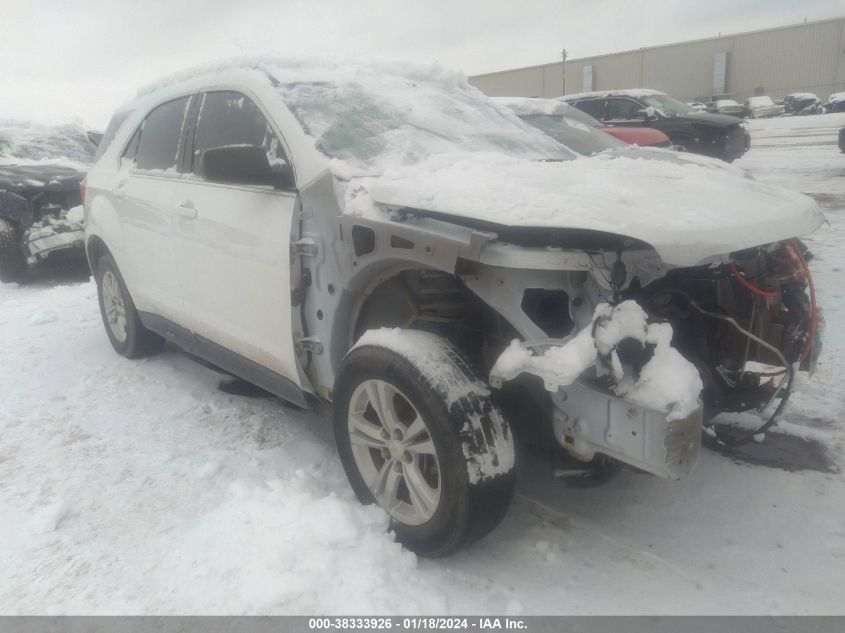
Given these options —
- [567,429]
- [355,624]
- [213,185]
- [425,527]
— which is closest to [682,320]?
[567,429]

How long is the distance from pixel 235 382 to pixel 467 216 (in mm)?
2615

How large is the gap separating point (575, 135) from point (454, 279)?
2527 mm

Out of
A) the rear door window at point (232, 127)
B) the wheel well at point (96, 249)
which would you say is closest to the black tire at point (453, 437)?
the rear door window at point (232, 127)

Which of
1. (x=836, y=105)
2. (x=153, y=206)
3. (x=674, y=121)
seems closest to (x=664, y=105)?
→ (x=674, y=121)

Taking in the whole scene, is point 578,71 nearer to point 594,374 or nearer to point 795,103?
point 795,103

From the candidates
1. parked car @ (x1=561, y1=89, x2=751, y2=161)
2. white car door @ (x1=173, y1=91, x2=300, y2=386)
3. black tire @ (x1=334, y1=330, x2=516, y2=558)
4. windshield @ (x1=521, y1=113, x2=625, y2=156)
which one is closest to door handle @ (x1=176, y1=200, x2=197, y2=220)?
white car door @ (x1=173, y1=91, x2=300, y2=386)

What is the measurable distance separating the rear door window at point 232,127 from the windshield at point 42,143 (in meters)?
5.91

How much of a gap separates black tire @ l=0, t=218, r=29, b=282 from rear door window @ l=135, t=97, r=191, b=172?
4030 millimetres

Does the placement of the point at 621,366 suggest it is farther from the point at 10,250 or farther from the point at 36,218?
the point at 10,250

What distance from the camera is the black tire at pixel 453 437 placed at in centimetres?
214

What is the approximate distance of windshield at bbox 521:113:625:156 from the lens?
431 cm

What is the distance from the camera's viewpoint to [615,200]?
213cm

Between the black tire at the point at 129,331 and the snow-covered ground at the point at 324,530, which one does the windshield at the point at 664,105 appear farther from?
the black tire at the point at 129,331

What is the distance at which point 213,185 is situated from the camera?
332 centimetres
